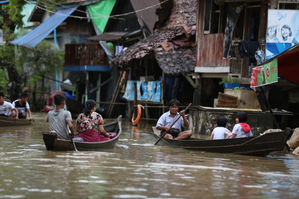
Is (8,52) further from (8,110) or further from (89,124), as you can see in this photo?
(89,124)

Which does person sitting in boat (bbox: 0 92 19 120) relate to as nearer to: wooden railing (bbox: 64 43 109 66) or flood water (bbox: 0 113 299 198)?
flood water (bbox: 0 113 299 198)

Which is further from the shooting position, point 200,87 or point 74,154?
point 200,87

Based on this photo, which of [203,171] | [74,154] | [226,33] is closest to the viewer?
[203,171]

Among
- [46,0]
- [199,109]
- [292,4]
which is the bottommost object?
[199,109]

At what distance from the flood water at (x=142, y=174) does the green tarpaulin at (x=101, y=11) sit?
16467mm

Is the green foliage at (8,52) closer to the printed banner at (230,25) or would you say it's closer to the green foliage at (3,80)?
the green foliage at (3,80)

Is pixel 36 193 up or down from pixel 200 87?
down

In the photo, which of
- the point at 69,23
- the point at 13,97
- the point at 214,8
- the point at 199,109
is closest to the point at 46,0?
the point at 69,23

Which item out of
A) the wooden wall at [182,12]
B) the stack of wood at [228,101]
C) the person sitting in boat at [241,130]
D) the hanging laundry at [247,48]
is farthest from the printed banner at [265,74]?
the wooden wall at [182,12]

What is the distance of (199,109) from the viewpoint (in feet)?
43.9

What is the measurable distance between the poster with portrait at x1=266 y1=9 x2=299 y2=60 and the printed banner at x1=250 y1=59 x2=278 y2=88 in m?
3.05

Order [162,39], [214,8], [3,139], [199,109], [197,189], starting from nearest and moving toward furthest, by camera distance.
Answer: [197,189] → [3,139] → [199,109] → [214,8] → [162,39]

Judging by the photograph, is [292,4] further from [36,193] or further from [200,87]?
[36,193]

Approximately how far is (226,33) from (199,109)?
315 cm
